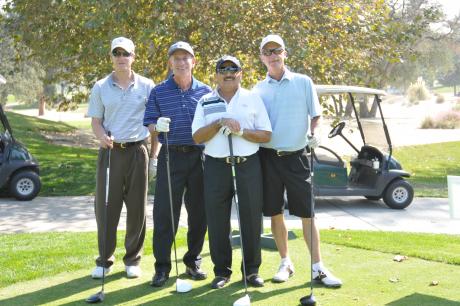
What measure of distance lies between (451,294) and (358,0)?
33.8 ft

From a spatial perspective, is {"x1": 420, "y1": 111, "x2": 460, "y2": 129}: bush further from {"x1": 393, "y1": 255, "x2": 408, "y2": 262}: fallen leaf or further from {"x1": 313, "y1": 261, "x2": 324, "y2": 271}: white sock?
{"x1": 313, "y1": 261, "x2": 324, "y2": 271}: white sock

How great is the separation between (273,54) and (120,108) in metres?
1.30

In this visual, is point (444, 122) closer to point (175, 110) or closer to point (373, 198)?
point (373, 198)

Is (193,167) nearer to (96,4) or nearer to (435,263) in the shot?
(435,263)

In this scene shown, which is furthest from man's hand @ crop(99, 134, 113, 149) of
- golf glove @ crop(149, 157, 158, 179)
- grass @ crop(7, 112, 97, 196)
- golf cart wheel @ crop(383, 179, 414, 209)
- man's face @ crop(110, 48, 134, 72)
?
grass @ crop(7, 112, 97, 196)

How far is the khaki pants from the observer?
19.0 feet

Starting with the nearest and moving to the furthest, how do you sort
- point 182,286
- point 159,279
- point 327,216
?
point 182,286 < point 159,279 < point 327,216

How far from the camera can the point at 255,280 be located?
17.9 feet

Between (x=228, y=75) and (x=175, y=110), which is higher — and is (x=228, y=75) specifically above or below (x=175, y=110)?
above

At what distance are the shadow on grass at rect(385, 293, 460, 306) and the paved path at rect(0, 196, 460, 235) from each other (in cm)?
384

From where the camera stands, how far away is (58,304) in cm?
509

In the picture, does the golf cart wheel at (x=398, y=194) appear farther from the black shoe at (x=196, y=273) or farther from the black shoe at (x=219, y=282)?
the black shoe at (x=219, y=282)

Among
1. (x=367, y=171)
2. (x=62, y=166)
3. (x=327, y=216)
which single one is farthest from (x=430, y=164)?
(x=327, y=216)

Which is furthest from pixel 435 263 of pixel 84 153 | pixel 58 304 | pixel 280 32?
pixel 84 153
